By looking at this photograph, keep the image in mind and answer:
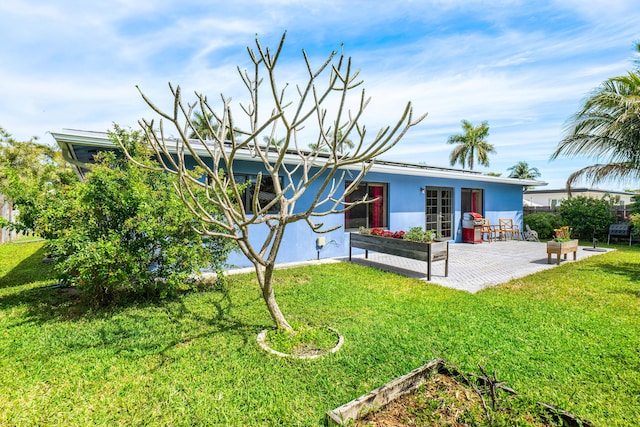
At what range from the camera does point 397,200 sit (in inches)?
425

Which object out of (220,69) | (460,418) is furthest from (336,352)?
(220,69)

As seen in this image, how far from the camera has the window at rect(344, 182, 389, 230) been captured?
401 inches

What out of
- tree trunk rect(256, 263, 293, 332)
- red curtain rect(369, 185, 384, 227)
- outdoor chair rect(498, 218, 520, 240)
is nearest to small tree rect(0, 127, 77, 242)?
tree trunk rect(256, 263, 293, 332)

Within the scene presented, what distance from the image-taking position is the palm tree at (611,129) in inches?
324

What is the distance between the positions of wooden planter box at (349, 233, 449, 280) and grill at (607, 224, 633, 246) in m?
11.4

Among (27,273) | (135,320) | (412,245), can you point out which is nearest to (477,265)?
(412,245)

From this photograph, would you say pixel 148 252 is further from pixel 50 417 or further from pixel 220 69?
pixel 220 69

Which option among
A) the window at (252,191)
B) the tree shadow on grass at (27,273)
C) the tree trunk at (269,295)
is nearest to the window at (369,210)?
the window at (252,191)

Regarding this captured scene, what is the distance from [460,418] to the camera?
2.22 meters

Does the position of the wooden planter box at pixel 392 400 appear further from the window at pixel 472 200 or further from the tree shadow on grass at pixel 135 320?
the window at pixel 472 200

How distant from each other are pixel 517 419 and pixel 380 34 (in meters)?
5.81

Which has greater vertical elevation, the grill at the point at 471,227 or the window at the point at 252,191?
the window at the point at 252,191

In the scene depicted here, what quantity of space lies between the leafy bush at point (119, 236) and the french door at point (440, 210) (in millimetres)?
9235

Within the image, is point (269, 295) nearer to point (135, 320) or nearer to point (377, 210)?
point (135, 320)
